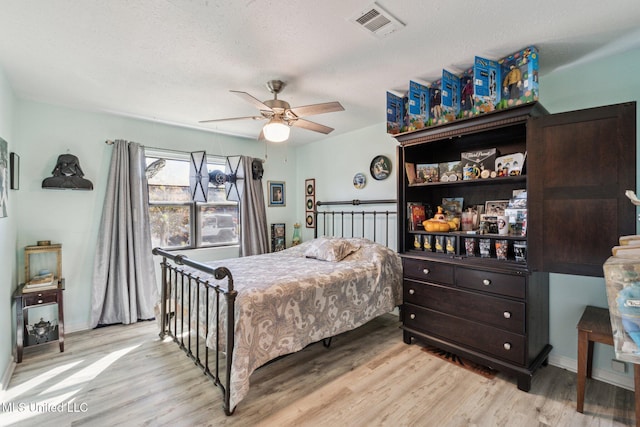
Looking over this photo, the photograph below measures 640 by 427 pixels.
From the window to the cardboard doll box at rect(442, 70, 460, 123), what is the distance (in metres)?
3.05

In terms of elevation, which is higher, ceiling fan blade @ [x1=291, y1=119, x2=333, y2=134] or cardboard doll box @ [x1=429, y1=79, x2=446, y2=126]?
cardboard doll box @ [x1=429, y1=79, x2=446, y2=126]

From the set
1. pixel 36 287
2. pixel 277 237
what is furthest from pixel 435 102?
pixel 36 287

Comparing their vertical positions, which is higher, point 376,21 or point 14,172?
point 376,21

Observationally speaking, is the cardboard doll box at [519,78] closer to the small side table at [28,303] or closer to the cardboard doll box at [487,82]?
the cardboard doll box at [487,82]

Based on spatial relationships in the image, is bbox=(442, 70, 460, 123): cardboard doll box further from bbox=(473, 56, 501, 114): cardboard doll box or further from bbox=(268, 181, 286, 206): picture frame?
bbox=(268, 181, 286, 206): picture frame

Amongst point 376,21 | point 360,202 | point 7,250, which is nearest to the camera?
point 376,21

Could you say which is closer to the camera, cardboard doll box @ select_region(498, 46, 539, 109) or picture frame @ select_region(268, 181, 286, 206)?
cardboard doll box @ select_region(498, 46, 539, 109)

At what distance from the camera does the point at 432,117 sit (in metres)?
2.53

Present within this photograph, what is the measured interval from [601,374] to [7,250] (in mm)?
4775

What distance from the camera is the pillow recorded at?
308cm

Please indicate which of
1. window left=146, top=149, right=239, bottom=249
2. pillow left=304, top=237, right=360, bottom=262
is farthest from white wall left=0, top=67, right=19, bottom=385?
pillow left=304, top=237, right=360, bottom=262

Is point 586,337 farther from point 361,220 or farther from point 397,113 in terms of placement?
point 361,220

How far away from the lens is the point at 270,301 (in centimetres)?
199

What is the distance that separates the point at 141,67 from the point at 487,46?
255cm
